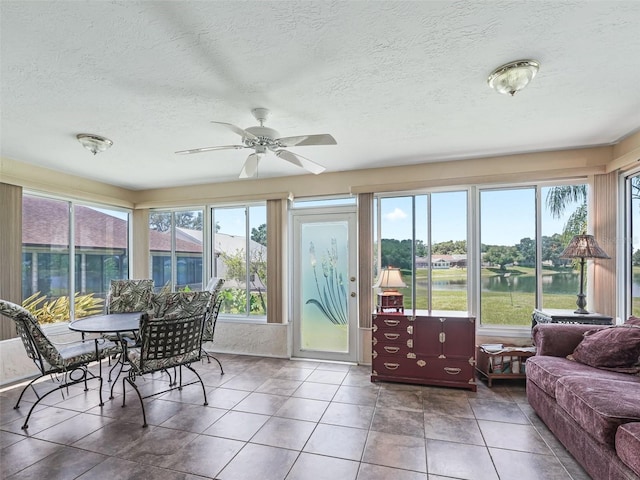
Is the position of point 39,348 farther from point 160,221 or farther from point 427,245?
point 427,245

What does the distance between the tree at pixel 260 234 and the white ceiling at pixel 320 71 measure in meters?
1.82

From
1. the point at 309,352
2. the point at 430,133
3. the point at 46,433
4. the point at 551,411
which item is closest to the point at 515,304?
the point at 551,411

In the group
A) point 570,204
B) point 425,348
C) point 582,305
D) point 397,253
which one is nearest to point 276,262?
point 397,253

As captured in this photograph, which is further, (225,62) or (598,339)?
(598,339)

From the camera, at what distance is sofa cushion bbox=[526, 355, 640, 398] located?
2369 mm

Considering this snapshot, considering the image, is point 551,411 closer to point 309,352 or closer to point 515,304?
point 515,304

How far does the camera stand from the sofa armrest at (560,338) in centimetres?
284

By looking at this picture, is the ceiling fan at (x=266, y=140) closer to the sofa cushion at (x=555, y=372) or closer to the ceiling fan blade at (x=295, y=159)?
the ceiling fan blade at (x=295, y=159)

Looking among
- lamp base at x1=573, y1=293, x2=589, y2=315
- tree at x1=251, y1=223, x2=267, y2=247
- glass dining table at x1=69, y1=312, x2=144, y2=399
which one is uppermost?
tree at x1=251, y1=223, x2=267, y2=247

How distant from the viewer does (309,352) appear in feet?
15.4

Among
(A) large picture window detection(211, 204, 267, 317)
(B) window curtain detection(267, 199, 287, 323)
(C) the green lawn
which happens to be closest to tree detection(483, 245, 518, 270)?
(C) the green lawn

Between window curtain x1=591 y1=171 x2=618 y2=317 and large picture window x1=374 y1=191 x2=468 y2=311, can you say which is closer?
window curtain x1=591 y1=171 x2=618 y2=317

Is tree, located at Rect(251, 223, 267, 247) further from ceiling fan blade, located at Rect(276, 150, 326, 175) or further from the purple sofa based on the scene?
the purple sofa

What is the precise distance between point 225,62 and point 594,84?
2477 mm
